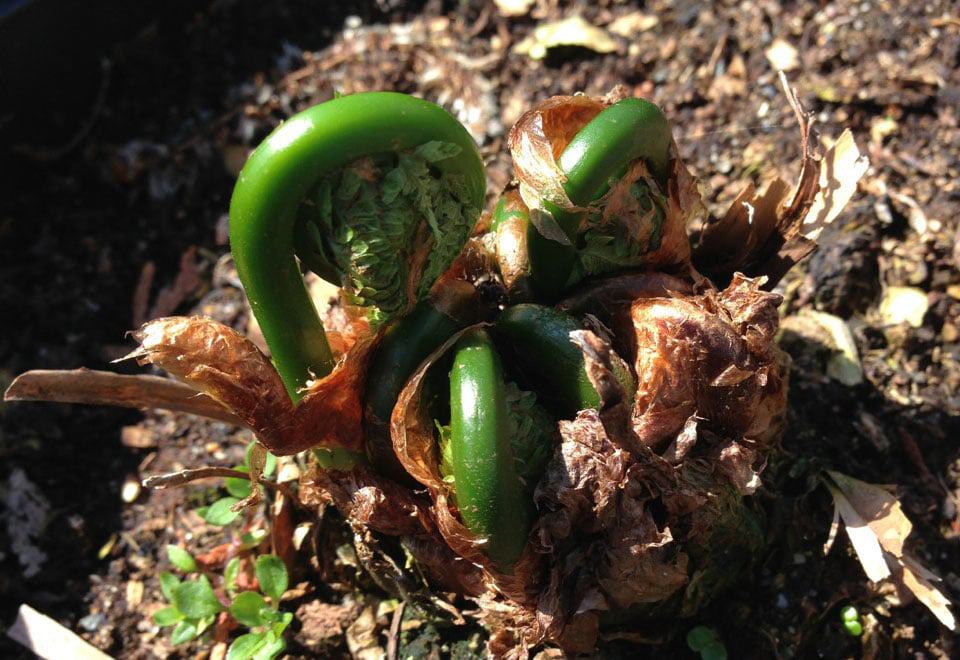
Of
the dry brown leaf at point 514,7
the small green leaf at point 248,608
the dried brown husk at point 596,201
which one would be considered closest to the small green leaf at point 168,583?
the small green leaf at point 248,608

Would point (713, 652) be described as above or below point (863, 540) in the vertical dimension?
below

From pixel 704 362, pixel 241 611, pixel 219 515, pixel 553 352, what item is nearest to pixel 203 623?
pixel 241 611

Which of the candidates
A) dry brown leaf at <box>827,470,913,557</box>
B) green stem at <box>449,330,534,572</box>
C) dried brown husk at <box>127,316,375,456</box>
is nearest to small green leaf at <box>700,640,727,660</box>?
dry brown leaf at <box>827,470,913,557</box>

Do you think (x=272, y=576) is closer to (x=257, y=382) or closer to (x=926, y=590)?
(x=257, y=382)

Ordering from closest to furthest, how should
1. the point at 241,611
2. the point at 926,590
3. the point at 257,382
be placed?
1. the point at 257,382
2. the point at 926,590
3. the point at 241,611

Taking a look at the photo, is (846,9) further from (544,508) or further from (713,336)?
(544,508)

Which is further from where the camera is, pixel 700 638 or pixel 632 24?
pixel 632 24

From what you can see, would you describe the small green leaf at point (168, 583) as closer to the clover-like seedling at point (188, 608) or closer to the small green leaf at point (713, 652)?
the clover-like seedling at point (188, 608)
